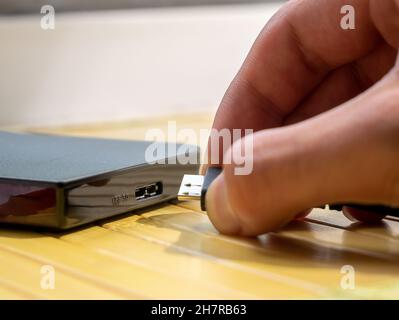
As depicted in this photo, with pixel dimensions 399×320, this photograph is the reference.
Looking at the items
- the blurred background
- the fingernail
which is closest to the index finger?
the fingernail

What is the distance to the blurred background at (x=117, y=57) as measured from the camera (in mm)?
1299

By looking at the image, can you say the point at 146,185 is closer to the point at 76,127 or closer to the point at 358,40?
the point at 358,40

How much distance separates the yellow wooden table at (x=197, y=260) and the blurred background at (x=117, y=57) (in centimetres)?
68

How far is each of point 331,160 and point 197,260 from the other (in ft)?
0.38

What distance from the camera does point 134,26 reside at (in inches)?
56.7

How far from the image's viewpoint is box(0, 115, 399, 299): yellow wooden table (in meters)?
0.48

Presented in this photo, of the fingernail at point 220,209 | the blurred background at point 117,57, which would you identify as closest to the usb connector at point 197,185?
the fingernail at point 220,209

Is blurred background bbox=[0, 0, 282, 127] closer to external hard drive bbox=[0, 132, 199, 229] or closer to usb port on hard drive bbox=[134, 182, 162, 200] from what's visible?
external hard drive bbox=[0, 132, 199, 229]

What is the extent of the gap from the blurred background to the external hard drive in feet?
1.72

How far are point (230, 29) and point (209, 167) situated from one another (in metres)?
1.02

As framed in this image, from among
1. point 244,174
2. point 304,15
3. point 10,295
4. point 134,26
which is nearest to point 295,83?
point 304,15

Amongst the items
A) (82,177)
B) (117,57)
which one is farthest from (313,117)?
(117,57)

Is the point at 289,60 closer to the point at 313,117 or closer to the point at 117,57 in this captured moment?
the point at 313,117

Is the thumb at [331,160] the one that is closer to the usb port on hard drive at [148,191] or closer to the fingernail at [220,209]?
the fingernail at [220,209]
